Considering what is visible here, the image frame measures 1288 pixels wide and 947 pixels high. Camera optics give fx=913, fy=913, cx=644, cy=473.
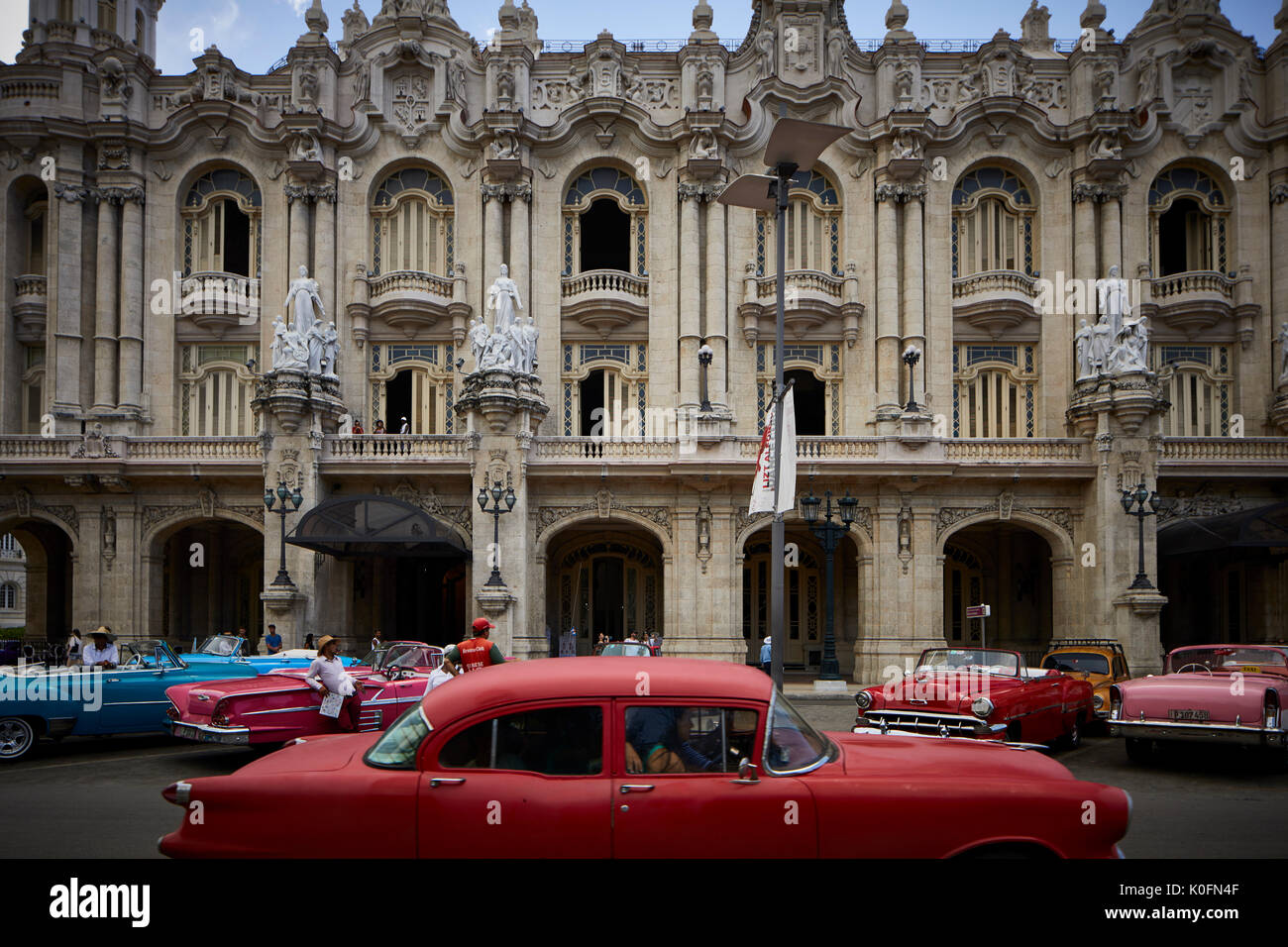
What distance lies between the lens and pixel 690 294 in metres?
26.8

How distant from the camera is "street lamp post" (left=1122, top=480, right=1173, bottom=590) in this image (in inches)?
877

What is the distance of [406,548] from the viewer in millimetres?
23719

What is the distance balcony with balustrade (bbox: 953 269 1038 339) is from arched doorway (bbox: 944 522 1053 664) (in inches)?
244

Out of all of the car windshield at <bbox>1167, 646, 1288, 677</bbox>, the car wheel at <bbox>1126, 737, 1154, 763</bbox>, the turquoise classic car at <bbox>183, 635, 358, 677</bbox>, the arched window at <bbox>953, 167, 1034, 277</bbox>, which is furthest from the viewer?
the arched window at <bbox>953, 167, 1034, 277</bbox>

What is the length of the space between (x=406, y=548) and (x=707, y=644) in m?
8.29

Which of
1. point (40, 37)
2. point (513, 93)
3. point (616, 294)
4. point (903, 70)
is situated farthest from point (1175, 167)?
point (40, 37)

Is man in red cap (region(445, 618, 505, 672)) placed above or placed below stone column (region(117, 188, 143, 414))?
below

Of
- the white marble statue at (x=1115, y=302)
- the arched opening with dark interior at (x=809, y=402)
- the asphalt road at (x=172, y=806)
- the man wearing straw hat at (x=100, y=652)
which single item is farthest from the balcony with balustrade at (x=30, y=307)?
the white marble statue at (x=1115, y=302)

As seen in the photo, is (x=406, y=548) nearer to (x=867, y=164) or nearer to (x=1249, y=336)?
(x=867, y=164)

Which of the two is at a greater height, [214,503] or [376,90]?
[376,90]

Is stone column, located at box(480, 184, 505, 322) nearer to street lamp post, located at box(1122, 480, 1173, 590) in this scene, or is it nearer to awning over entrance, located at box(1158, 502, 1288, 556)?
street lamp post, located at box(1122, 480, 1173, 590)

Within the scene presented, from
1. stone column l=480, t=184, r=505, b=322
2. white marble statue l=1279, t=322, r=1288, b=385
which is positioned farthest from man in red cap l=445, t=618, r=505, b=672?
white marble statue l=1279, t=322, r=1288, b=385

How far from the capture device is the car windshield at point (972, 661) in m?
12.5
